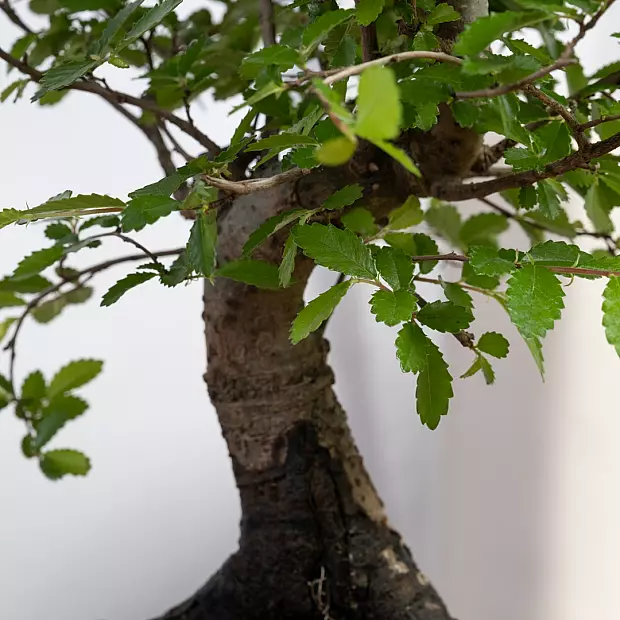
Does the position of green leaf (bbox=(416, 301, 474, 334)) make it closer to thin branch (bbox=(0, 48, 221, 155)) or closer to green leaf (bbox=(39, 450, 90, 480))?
thin branch (bbox=(0, 48, 221, 155))

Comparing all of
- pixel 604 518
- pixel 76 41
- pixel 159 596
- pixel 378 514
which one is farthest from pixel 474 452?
pixel 76 41

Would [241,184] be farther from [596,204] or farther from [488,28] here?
[596,204]

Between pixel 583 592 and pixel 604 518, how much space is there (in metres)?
0.13

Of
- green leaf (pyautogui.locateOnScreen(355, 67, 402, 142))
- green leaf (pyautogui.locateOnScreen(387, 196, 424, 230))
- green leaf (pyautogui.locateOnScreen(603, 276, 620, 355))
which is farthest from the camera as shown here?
green leaf (pyautogui.locateOnScreen(387, 196, 424, 230))

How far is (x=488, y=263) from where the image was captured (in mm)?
361

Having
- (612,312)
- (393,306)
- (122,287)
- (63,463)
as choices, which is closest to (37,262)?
(122,287)

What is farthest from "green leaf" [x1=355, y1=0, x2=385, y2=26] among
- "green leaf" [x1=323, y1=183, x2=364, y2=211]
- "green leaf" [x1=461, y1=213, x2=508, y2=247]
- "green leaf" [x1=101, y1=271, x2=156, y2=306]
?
"green leaf" [x1=461, y1=213, x2=508, y2=247]

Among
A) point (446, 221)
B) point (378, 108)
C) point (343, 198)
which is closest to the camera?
point (378, 108)

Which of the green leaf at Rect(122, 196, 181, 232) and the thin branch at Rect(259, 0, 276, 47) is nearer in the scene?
the green leaf at Rect(122, 196, 181, 232)

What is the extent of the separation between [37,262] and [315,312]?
270mm

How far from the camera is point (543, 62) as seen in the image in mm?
366

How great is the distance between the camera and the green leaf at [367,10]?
0.37 m

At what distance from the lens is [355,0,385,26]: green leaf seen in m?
0.37

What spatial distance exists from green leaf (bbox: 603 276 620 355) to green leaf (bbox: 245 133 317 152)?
17 cm
